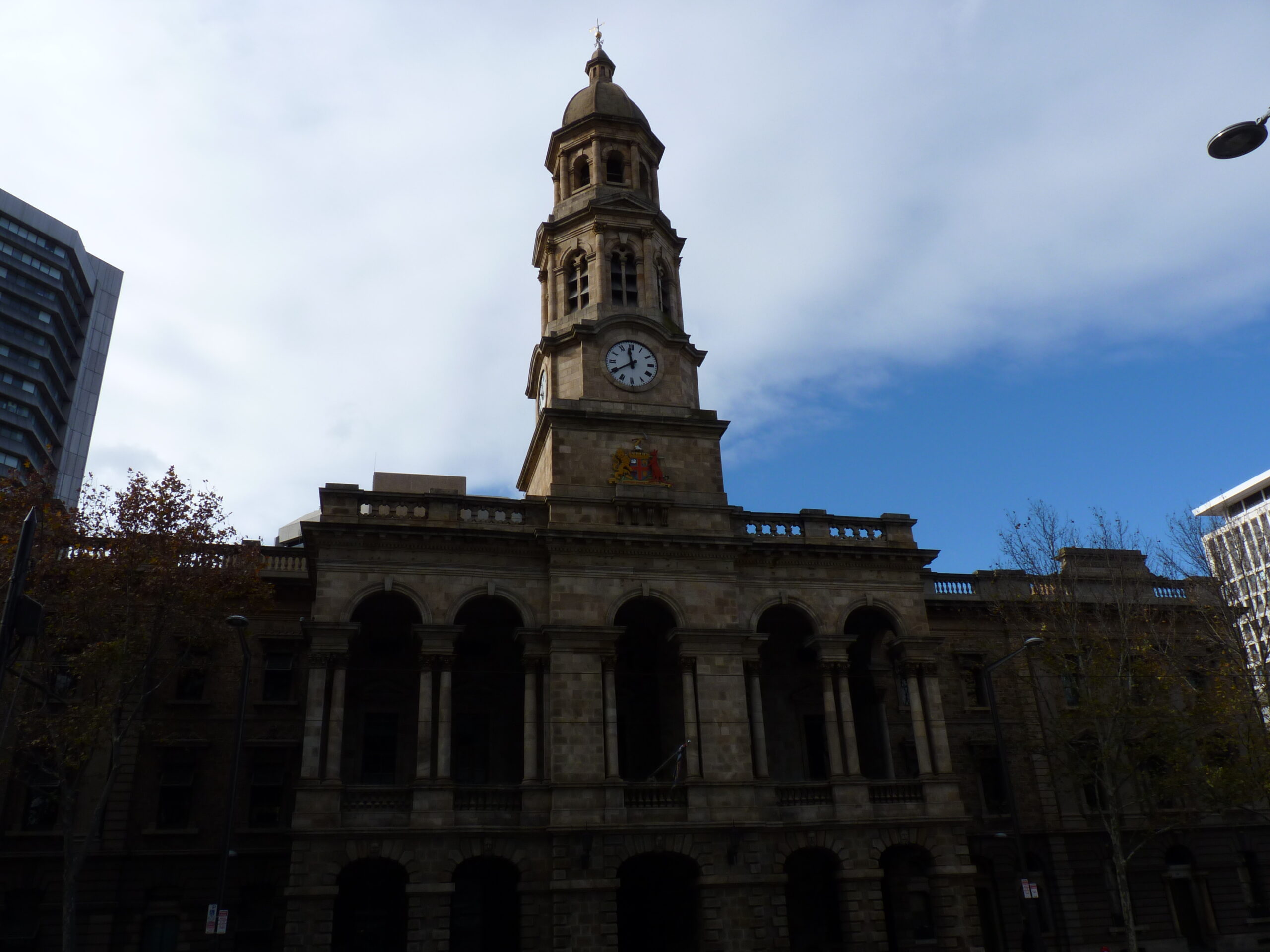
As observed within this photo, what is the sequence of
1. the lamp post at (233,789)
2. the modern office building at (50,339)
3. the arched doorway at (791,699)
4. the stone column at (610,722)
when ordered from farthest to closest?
1. the modern office building at (50,339)
2. the arched doorway at (791,699)
3. the stone column at (610,722)
4. the lamp post at (233,789)

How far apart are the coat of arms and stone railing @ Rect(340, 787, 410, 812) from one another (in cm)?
1232

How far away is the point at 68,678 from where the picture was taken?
106 feet

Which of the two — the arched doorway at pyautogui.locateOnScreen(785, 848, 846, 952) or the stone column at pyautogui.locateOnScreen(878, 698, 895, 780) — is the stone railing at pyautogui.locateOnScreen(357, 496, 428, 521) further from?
the stone column at pyautogui.locateOnScreen(878, 698, 895, 780)

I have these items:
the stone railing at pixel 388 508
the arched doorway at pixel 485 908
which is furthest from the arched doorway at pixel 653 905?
the stone railing at pixel 388 508

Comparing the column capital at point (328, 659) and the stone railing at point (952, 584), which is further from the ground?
the stone railing at point (952, 584)

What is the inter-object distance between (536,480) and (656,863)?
48.4 ft

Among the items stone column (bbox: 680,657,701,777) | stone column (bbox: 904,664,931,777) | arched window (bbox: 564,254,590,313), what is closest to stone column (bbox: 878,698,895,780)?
stone column (bbox: 904,664,931,777)

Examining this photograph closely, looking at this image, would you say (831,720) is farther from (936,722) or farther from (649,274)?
(649,274)

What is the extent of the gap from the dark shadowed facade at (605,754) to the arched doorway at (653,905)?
11 centimetres

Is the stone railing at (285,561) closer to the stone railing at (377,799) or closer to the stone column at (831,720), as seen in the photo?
the stone railing at (377,799)

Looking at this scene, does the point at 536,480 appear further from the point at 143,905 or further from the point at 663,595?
the point at 143,905

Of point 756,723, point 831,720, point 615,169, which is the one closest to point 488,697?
point 756,723

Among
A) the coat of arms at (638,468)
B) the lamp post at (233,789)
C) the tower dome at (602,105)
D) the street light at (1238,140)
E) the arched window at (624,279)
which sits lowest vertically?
the lamp post at (233,789)

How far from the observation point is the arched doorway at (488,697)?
109 feet
